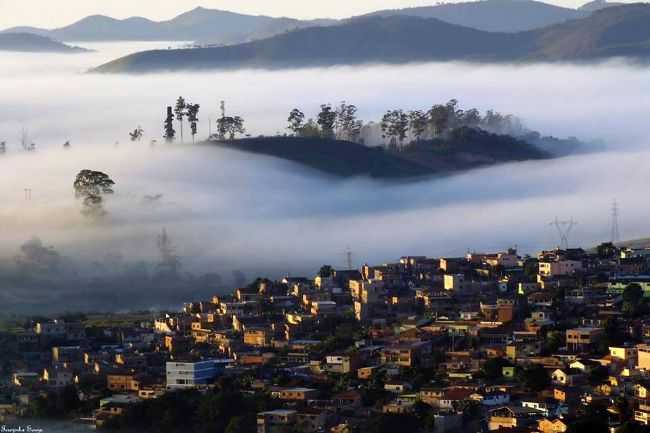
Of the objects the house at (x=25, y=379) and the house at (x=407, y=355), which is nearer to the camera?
the house at (x=407, y=355)

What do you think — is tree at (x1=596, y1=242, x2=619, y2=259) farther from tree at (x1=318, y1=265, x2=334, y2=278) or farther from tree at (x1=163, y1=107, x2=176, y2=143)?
tree at (x1=163, y1=107, x2=176, y2=143)

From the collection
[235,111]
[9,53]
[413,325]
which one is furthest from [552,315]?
[9,53]

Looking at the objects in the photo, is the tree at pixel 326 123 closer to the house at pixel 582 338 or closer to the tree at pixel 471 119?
the tree at pixel 471 119

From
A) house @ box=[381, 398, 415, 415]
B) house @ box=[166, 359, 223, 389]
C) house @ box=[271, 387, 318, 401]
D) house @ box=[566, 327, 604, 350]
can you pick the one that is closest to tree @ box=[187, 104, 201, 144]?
house @ box=[166, 359, 223, 389]

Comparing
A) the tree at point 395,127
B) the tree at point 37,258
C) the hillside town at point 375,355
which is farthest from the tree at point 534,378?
the tree at point 395,127

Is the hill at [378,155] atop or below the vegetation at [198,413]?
atop

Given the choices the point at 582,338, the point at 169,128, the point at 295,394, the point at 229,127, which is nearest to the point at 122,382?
the point at 295,394

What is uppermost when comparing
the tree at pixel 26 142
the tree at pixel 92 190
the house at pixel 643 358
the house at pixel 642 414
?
the tree at pixel 26 142
